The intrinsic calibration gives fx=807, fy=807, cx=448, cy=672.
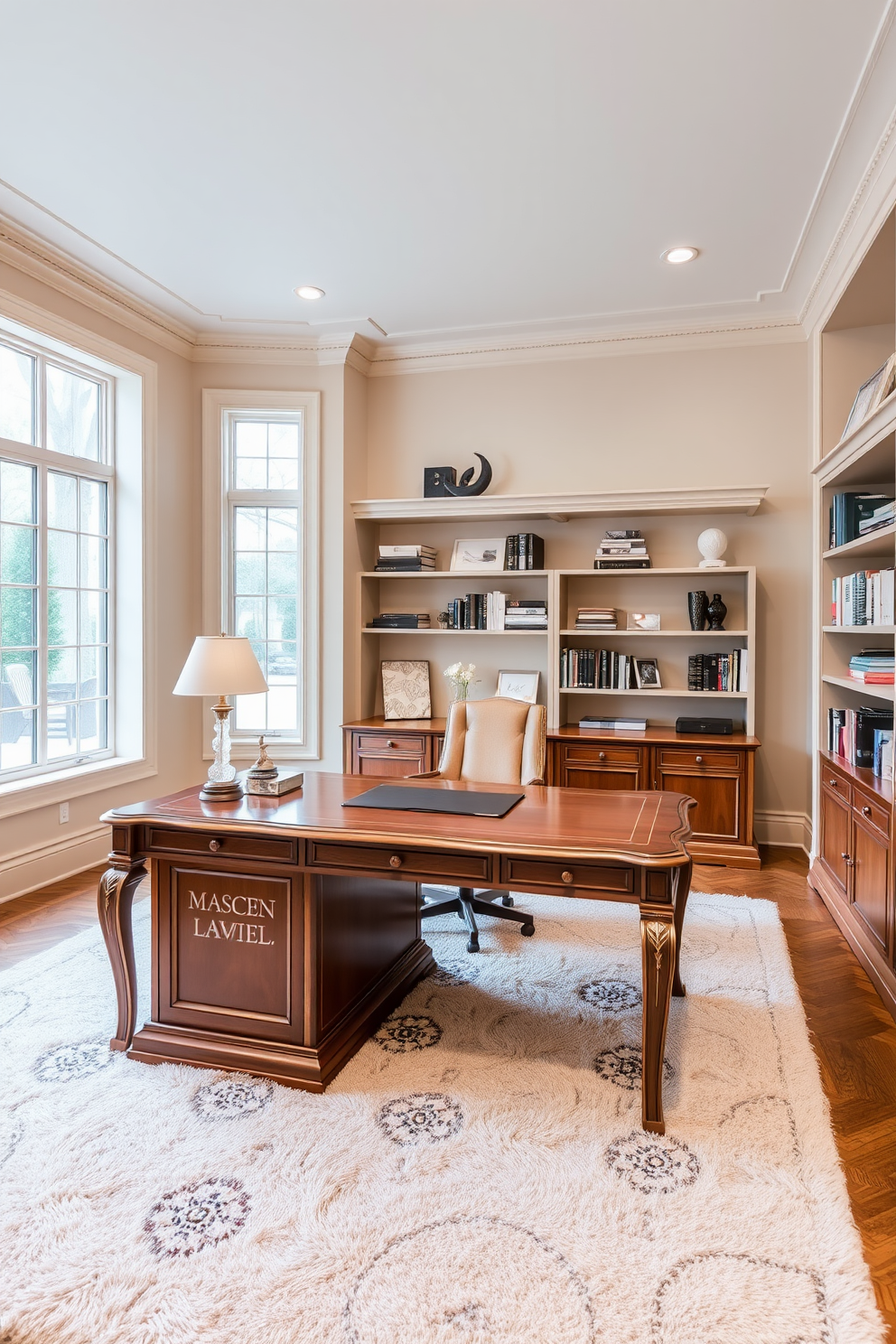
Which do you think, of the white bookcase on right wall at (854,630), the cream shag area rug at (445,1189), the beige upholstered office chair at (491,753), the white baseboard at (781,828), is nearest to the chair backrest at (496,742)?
the beige upholstered office chair at (491,753)

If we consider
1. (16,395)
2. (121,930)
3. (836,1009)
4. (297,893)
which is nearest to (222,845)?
(297,893)

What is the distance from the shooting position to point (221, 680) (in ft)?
8.11

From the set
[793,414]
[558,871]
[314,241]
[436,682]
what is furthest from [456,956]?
[793,414]

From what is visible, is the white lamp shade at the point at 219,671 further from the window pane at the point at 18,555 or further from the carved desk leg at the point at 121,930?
the window pane at the point at 18,555

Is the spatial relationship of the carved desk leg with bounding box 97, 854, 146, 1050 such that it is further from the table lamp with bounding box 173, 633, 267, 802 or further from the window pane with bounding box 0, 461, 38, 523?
the window pane with bounding box 0, 461, 38, 523

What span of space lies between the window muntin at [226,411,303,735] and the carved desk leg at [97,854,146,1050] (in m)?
2.71

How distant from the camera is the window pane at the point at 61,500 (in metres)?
4.23

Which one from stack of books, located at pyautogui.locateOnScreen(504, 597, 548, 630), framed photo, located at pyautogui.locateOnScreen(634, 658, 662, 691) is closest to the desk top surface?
framed photo, located at pyautogui.locateOnScreen(634, 658, 662, 691)

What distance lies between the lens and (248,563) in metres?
5.16

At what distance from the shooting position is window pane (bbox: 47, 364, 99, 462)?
423cm

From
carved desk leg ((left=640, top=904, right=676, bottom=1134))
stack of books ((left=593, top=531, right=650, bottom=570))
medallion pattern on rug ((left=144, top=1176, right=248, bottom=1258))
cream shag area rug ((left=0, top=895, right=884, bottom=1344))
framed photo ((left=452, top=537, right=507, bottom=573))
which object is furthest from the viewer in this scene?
framed photo ((left=452, top=537, right=507, bottom=573))

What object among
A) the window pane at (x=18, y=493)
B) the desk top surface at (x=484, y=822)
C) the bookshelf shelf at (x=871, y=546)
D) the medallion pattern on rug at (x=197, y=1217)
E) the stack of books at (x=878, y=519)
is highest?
the window pane at (x=18, y=493)

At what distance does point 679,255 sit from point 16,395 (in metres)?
3.34

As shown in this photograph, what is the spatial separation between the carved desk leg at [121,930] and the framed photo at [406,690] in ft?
9.38
